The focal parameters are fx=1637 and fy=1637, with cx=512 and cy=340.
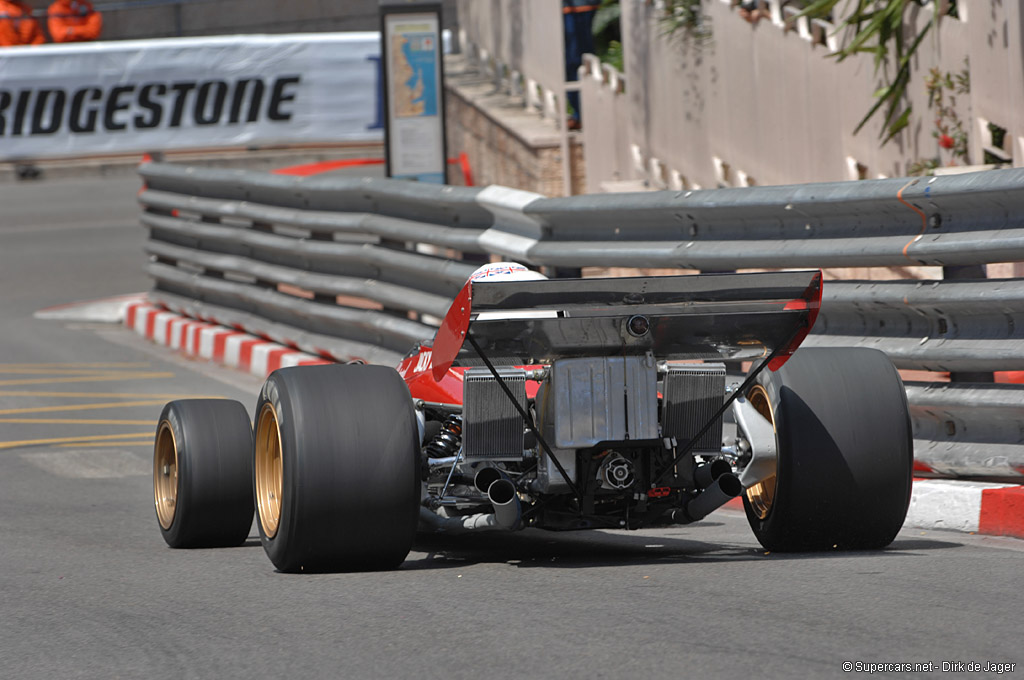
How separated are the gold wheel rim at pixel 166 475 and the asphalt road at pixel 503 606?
0.51 ft

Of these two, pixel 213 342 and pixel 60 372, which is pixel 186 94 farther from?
pixel 60 372

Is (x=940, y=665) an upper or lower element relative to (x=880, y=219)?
lower

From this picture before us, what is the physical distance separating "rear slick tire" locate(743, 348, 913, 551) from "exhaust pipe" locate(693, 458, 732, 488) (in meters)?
0.23

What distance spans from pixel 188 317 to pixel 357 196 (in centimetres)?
397

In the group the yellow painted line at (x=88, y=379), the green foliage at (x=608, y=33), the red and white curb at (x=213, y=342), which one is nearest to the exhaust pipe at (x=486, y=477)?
the red and white curb at (x=213, y=342)

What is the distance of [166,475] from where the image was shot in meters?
7.12

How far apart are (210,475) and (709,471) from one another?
6.97 ft

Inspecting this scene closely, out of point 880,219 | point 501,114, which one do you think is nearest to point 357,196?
point 880,219

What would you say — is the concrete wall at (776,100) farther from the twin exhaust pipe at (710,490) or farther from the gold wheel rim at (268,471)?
the gold wheel rim at (268,471)

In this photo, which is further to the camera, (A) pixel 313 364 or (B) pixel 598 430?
(A) pixel 313 364

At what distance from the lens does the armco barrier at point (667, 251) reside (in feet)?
22.7

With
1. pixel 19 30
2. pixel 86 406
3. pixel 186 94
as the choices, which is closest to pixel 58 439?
pixel 86 406

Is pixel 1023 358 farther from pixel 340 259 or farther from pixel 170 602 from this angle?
pixel 340 259

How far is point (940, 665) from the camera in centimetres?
411
